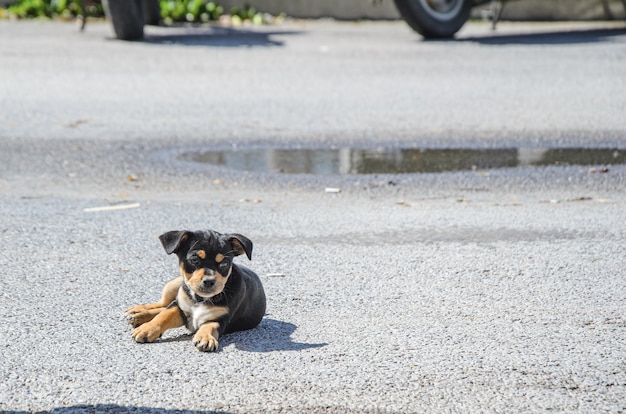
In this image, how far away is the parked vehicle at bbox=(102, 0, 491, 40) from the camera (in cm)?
1409

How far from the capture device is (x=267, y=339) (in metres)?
4.02

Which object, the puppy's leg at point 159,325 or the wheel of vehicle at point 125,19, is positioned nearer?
the puppy's leg at point 159,325

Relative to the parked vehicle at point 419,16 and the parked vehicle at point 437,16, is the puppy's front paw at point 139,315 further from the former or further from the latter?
the parked vehicle at point 437,16

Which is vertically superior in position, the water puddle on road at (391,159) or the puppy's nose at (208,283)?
the puppy's nose at (208,283)

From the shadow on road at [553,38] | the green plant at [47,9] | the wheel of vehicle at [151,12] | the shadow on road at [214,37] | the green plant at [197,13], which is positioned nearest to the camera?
the shadow on road at [214,37]

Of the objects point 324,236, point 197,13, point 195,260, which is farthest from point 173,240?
point 197,13

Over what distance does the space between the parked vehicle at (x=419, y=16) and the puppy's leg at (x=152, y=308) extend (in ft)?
33.3

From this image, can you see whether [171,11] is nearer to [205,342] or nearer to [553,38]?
[553,38]

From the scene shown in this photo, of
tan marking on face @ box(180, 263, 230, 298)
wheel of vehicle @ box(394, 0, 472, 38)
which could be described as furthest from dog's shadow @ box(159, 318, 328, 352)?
wheel of vehicle @ box(394, 0, 472, 38)

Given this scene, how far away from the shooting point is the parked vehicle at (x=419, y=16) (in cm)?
1409

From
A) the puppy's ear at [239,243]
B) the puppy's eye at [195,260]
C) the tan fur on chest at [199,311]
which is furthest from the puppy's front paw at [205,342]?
the puppy's ear at [239,243]

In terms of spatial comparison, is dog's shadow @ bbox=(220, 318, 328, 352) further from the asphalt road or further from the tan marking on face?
the tan marking on face

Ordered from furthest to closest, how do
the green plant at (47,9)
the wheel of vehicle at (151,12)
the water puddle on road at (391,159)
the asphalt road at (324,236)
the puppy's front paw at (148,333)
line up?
the green plant at (47,9) → the wheel of vehicle at (151,12) → the water puddle on road at (391,159) → the puppy's front paw at (148,333) → the asphalt road at (324,236)

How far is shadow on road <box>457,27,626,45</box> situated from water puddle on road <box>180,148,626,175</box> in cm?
684
